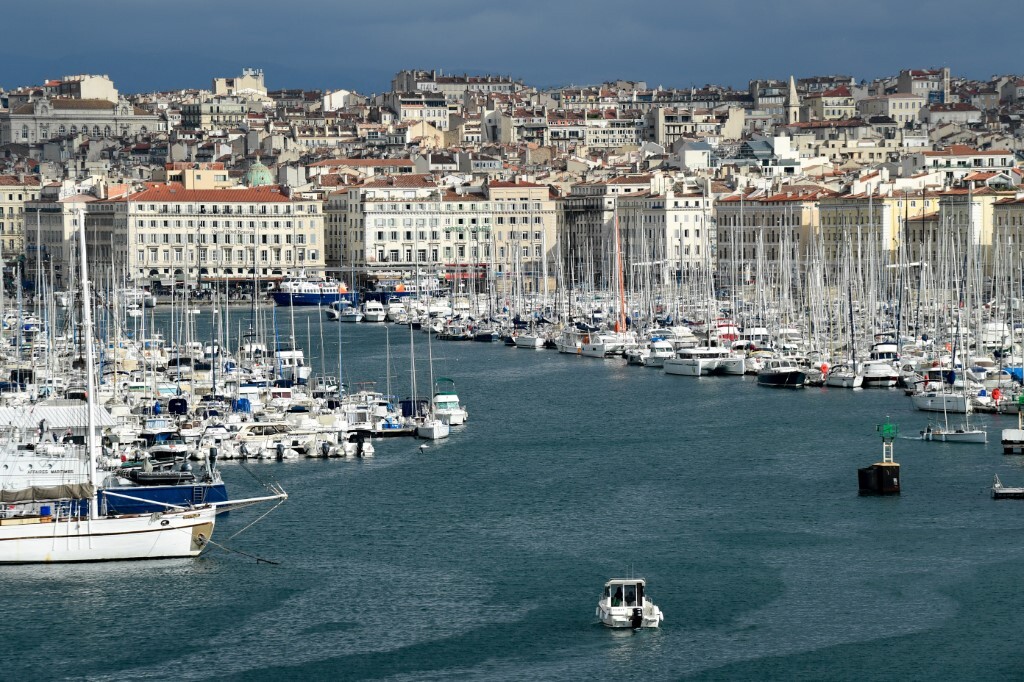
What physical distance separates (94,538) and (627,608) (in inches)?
220

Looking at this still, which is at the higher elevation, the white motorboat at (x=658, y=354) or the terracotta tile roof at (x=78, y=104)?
the terracotta tile roof at (x=78, y=104)

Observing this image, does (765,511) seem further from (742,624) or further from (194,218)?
(194,218)

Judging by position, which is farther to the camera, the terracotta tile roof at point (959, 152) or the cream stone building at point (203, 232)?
the terracotta tile roof at point (959, 152)

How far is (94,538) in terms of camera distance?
2270 cm

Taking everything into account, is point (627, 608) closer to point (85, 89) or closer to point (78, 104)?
point (78, 104)

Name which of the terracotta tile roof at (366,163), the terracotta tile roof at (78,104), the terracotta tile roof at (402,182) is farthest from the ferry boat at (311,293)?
the terracotta tile roof at (78,104)

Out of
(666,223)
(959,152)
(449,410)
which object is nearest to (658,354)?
(449,410)

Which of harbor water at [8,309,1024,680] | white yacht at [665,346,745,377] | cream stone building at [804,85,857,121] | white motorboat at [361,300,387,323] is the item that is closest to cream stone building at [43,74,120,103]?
cream stone building at [804,85,857,121]

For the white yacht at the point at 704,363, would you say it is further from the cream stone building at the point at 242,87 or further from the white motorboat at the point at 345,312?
the cream stone building at the point at 242,87

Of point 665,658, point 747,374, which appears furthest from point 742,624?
point 747,374

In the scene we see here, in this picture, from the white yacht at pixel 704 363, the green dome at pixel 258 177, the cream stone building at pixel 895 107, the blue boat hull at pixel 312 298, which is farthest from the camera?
the cream stone building at pixel 895 107

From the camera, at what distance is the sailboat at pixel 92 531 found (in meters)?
22.7

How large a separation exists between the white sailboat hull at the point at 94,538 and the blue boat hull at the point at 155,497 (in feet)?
2.16

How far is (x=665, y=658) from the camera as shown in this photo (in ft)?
64.1
